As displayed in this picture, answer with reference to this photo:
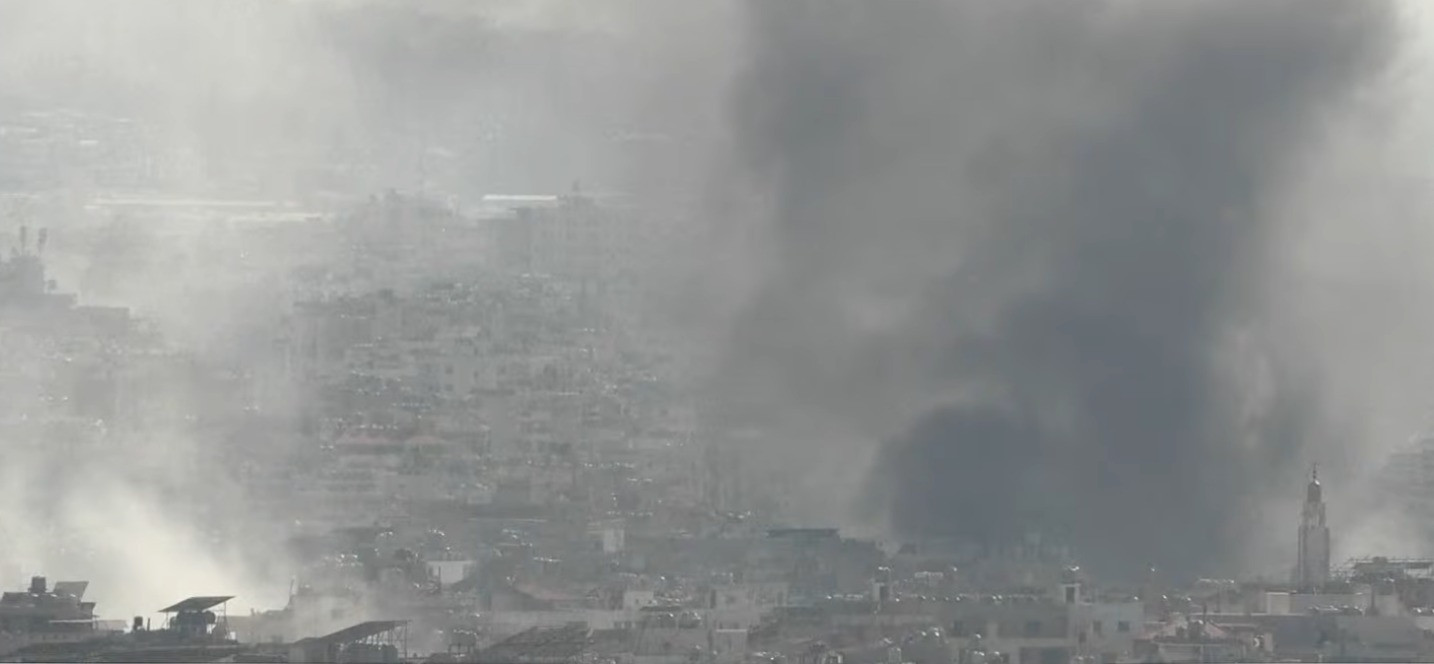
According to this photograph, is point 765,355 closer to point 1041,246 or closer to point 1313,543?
point 1041,246

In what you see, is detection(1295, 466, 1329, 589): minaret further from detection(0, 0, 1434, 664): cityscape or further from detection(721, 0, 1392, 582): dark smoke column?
detection(721, 0, 1392, 582): dark smoke column

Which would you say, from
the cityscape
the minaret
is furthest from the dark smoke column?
the minaret

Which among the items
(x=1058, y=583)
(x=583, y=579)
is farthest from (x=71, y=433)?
(x=1058, y=583)

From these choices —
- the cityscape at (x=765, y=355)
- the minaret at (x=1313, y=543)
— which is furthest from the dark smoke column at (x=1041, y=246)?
the minaret at (x=1313, y=543)

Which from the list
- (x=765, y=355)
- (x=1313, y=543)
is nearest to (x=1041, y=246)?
(x=765, y=355)

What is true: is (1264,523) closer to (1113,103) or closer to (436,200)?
(1113,103)

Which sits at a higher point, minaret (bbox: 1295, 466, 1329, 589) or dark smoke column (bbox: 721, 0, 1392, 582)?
dark smoke column (bbox: 721, 0, 1392, 582)

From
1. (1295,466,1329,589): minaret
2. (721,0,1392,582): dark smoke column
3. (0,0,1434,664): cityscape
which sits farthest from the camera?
(721,0,1392,582): dark smoke column
